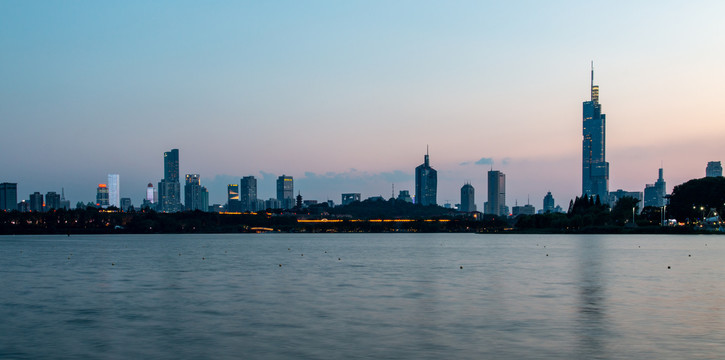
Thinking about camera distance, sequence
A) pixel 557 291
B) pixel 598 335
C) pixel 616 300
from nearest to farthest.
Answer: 1. pixel 598 335
2. pixel 616 300
3. pixel 557 291

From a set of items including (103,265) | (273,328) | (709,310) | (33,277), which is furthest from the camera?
(103,265)

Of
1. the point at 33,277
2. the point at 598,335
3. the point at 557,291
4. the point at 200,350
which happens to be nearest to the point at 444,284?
the point at 557,291

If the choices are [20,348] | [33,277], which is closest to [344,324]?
[20,348]

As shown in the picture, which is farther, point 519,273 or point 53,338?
point 519,273

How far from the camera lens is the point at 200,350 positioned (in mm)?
26391

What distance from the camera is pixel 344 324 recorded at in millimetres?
32625

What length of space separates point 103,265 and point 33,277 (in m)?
16.8

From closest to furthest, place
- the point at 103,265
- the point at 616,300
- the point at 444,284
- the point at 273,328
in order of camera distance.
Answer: the point at 273,328 → the point at 616,300 → the point at 444,284 → the point at 103,265

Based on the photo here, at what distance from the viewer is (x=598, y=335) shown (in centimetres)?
2919

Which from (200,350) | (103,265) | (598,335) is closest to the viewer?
(200,350)

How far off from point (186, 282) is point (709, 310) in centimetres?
3651

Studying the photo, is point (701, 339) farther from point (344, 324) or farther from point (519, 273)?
point (519, 273)

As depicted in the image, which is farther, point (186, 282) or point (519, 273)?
point (519, 273)

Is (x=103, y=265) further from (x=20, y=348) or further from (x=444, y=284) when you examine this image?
(x=20, y=348)
